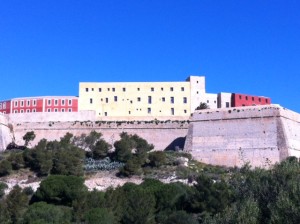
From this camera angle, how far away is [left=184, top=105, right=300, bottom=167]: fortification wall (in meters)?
50.7

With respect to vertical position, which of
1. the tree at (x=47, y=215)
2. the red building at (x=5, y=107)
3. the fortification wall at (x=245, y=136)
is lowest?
the tree at (x=47, y=215)

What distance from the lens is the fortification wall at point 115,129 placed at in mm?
58156

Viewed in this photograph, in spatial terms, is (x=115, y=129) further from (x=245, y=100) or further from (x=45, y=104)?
(x=245, y=100)

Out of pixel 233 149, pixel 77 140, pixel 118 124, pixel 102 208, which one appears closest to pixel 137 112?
pixel 118 124

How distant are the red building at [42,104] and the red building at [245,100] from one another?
15941mm

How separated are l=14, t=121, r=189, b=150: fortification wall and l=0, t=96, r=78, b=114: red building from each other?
4523 mm

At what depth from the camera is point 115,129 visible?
2336 inches

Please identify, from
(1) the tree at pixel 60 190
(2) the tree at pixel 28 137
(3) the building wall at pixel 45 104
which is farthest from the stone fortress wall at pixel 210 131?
(1) the tree at pixel 60 190

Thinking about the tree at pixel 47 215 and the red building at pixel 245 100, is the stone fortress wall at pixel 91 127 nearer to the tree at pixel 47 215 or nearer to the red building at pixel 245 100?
the red building at pixel 245 100

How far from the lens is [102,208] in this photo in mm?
37562

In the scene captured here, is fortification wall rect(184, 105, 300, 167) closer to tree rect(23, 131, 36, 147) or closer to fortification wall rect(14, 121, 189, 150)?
fortification wall rect(14, 121, 189, 150)

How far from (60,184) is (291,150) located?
1888 cm

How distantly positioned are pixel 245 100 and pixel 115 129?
47.0 feet

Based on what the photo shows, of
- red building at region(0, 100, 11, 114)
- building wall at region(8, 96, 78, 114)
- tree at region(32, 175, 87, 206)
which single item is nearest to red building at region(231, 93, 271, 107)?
building wall at region(8, 96, 78, 114)
